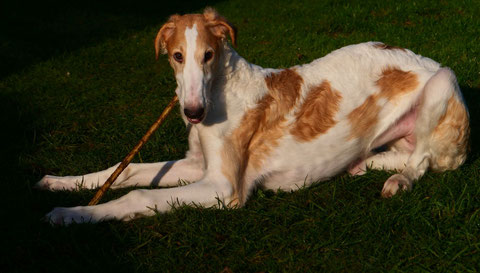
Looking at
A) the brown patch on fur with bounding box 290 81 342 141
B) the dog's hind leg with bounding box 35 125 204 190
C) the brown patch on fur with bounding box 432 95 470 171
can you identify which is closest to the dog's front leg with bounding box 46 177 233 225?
the dog's hind leg with bounding box 35 125 204 190

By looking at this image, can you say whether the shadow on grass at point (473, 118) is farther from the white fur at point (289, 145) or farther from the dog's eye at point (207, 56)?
the dog's eye at point (207, 56)

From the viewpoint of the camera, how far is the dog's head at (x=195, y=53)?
3.46 metres

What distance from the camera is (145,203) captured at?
146 inches

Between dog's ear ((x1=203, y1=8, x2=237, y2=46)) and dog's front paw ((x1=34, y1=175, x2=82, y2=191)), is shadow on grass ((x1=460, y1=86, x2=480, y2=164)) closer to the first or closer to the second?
dog's ear ((x1=203, y1=8, x2=237, y2=46))

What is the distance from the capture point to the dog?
3.79 metres

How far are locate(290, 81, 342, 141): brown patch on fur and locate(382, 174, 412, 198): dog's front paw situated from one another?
0.66m

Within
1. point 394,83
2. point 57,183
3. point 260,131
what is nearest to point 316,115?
point 260,131

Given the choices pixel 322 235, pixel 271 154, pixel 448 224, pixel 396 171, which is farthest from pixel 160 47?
pixel 448 224

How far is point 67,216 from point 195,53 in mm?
1530

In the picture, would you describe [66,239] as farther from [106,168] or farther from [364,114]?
[364,114]

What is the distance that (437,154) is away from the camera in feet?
13.7

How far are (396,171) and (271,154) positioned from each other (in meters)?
1.19

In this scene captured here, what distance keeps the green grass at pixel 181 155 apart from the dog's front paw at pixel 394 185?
0.31 feet

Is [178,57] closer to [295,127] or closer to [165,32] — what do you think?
[165,32]
